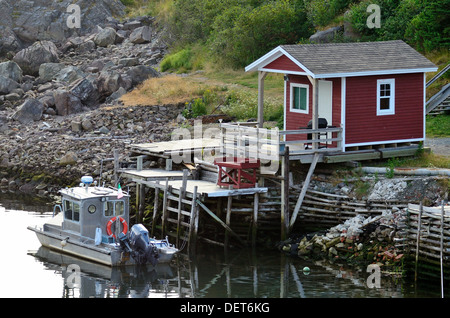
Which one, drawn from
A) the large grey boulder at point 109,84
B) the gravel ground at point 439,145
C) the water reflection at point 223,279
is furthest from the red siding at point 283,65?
the large grey boulder at point 109,84

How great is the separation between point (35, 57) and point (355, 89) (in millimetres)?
37636

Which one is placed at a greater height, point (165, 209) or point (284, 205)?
point (284, 205)

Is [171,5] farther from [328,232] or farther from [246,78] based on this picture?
[328,232]

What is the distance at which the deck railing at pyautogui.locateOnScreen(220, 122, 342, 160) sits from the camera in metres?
30.4

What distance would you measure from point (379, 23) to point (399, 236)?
2364cm

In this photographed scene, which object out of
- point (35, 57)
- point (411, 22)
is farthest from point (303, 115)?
point (35, 57)

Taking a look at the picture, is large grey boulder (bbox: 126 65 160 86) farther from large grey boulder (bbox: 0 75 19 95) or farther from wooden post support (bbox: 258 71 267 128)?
wooden post support (bbox: 258 71 267 128)

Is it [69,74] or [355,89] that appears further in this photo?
[69,74]

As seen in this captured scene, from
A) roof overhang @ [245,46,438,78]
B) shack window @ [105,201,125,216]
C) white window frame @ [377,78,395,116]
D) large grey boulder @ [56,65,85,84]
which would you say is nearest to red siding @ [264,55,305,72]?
roof overhang @ [245,46,438,78]

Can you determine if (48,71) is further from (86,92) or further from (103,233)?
(103,233)

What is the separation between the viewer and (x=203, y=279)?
2800 cm

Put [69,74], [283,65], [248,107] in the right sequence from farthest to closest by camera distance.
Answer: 1. [69,74]
2. [248,107]
3. [283,65]
